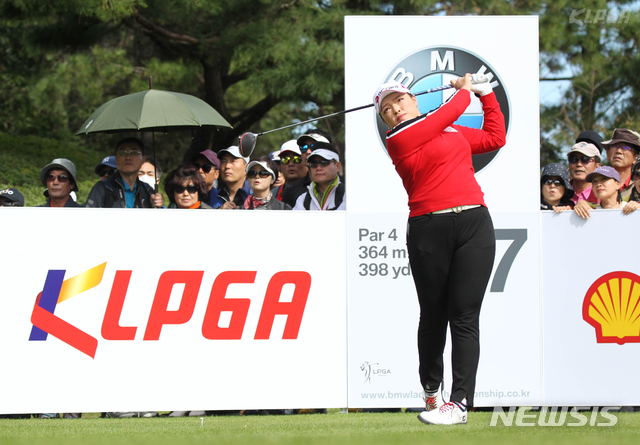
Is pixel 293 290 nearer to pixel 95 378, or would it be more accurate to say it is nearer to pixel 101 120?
pixel 95 378

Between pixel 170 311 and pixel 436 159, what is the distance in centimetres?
200

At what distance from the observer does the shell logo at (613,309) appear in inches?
187

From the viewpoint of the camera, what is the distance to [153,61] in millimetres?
18969

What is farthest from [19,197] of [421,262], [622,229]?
[622,229]

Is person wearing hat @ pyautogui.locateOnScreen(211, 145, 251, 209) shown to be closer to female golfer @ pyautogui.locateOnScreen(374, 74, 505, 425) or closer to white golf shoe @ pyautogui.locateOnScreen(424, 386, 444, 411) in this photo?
female golfer @ pyautogui.locateOnScreen(374, 74, 505, 425)

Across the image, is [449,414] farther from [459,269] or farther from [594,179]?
[594,179]

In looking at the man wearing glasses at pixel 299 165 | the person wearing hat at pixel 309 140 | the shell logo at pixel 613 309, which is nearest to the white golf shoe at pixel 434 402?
the shell logo at pixel 613 309

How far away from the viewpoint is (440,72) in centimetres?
482

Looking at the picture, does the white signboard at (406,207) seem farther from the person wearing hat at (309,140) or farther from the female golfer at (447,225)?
the person wearing hat at (309,140)

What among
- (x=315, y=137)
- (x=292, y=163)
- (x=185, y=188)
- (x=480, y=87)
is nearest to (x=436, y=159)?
(x=480, y=87)

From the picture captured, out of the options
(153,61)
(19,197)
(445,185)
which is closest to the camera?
(445,185)

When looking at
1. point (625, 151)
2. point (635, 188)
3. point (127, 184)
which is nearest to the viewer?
point (635, 188)

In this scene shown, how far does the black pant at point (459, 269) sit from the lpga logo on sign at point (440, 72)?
4.06ft

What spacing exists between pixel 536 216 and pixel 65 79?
16.7 metres
